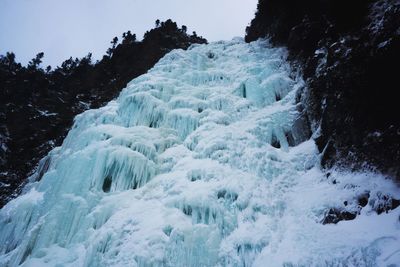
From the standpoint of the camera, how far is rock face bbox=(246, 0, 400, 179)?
6.48 meters

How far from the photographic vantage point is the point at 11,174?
14.4 m

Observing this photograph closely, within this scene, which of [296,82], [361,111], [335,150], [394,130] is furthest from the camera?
[296,82]

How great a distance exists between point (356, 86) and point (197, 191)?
182 inches

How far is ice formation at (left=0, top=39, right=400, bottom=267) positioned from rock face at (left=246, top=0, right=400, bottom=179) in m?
0.53

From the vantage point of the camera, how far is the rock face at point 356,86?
6.48m

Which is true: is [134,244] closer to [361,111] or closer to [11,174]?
[361,111]

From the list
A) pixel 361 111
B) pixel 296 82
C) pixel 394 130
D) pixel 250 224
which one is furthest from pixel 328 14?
pixel 250 224

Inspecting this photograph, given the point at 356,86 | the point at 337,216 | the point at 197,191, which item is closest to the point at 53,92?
the point at 197,191

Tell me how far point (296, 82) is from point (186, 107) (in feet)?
13.7

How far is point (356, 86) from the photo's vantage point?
24.2ft

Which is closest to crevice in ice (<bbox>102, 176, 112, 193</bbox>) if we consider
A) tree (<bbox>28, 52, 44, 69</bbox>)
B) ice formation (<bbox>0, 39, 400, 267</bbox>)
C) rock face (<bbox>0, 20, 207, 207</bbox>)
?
ice formation (<bbox>0, 39, 400, 267</bbox>)

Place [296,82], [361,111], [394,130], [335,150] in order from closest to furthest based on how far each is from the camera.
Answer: [394,130] → [361,111] → [335,150] → [296,82]

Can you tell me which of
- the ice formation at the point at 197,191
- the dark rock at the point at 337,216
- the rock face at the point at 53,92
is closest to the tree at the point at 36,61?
the rock face at the point at 53,92

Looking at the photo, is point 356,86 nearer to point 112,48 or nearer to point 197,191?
point 197,191
